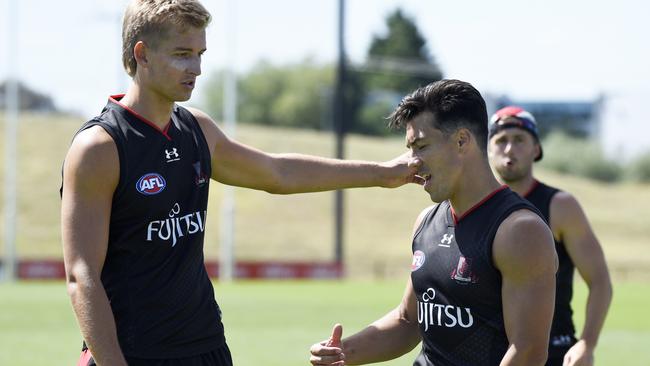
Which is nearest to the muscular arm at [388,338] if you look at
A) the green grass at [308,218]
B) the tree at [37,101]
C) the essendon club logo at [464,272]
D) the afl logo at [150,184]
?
the essendon club logo at [464,272]

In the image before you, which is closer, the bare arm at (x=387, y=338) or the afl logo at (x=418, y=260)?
the afl logo at (x=418, y=260)

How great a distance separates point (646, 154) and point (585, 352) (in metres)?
83.0

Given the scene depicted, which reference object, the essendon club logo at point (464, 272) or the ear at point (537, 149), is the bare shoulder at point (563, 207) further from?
the essendon club logo at point (464, 272)

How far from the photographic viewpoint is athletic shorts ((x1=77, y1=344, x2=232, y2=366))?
463cm

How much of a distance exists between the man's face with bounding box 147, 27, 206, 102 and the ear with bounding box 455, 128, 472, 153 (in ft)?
3.96

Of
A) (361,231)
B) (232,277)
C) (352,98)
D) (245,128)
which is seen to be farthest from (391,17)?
(232,277)

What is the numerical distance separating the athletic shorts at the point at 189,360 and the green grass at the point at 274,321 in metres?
7.77

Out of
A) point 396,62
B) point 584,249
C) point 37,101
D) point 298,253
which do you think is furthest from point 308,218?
point 584,249

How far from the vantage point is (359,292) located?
27.6 meters

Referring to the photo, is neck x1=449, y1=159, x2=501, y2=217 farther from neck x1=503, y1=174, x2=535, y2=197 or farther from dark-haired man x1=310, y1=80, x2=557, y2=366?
neck x1=503, y1=174, x2=535, y2=197

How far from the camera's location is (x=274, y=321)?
62.7ft

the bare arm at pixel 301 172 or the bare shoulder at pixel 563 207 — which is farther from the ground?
the bare arm at pixel 301 172

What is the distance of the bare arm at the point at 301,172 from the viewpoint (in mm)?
5434

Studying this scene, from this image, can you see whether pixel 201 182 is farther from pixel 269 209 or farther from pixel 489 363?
pixel 269 209
